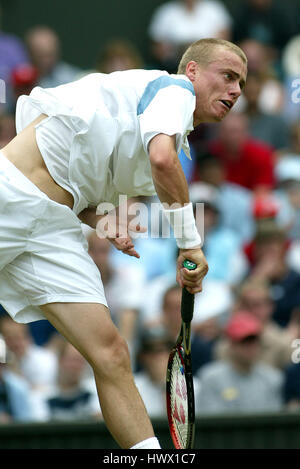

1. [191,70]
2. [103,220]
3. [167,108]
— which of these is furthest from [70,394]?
[167,108]

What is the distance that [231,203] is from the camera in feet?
29.7

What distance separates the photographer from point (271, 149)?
1011 centimetres

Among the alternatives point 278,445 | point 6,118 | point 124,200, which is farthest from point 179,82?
point 6,118

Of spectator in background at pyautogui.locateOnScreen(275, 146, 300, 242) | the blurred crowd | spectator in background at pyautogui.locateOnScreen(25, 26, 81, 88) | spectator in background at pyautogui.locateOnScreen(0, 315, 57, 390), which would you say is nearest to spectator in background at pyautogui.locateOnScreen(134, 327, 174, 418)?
the blurred crowd

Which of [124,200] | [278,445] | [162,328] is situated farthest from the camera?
[162,328]

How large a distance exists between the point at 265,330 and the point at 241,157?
2483 millimetres

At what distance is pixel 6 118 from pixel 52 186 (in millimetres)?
5116

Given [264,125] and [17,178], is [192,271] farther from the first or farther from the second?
[264,125]

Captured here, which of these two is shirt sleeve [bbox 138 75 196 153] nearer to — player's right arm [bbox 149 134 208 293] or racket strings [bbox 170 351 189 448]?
player's right arm [bbox 149 134 208 293]

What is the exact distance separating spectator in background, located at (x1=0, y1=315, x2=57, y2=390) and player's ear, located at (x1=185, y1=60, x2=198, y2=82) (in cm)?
339

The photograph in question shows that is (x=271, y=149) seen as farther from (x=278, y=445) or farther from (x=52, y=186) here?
(x=52, y=186)

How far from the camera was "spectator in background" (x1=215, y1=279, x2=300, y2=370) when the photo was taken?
7.57 meters

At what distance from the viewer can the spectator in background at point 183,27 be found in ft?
36.2

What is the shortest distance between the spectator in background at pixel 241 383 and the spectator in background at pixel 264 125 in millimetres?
3384
